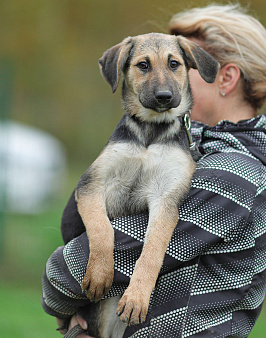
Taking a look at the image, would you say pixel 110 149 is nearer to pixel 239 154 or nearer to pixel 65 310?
pixel 239 154

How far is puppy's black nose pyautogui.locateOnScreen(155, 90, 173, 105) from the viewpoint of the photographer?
3.39m

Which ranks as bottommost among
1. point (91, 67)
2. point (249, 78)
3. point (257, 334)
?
point (257, 334)

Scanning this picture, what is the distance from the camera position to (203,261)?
308 cm

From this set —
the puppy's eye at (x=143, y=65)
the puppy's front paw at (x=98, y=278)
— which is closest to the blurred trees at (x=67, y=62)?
the puppy's eye at (x=143, y=65)

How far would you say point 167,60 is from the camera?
3.61m

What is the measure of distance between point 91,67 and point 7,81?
696cm

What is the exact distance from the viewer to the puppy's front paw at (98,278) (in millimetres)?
2938

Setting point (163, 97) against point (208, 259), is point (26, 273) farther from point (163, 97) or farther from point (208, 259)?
point (208, 259)

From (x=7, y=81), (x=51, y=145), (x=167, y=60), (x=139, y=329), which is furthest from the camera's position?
(x=51, y=145)

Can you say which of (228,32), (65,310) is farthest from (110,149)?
(228,32)

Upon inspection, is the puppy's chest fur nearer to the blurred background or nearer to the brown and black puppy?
the brown and black puppy

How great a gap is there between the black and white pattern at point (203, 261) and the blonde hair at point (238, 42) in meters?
0.91

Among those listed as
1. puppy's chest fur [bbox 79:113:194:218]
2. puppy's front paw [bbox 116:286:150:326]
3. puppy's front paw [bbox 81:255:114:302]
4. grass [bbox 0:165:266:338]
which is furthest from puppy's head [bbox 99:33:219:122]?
grass [bbox 0:165:266:338]

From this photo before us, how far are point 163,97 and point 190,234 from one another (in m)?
0.88
